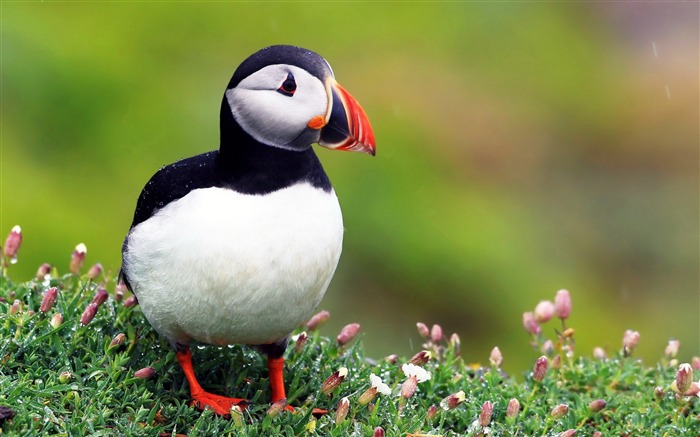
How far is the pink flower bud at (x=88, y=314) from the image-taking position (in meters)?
3.97

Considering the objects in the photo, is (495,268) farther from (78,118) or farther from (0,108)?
(0,108)

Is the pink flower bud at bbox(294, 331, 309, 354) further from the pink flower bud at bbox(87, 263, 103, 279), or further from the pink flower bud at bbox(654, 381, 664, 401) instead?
the pink flower bud at bbox(654, 381, 664, 401)

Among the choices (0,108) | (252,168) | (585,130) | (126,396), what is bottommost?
(126,396)

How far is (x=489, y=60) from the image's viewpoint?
9.45 meters

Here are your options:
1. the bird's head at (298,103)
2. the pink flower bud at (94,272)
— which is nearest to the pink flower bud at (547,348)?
the bird's head at (298,103)

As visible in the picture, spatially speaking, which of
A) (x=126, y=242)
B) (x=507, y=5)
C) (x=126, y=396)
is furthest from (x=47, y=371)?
(x=507, y=5)

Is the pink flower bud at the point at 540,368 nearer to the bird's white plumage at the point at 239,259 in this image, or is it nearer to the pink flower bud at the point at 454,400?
the pink flower bud at the point at 454,400

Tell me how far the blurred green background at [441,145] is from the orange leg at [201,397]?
132 inches

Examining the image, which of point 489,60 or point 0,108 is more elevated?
point 489,60

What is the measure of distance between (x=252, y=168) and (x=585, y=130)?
6187 mm

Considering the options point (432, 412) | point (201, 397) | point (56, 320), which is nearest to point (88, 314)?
point (56, 320)

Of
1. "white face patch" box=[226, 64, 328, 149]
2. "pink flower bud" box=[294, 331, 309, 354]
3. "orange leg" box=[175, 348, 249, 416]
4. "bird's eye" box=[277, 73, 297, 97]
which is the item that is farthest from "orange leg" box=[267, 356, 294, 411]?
"bird's eye" box=[277, 73, 297, 97]

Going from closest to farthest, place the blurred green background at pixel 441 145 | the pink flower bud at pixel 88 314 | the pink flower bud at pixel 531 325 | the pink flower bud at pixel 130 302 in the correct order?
the pink flower bud at pixel 88 314
the pink flower bud at pixel 130 302
the pink flower bud at pixel 531 325
the blurred green background at pixel 441 145

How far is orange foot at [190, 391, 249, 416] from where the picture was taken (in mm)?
3828
